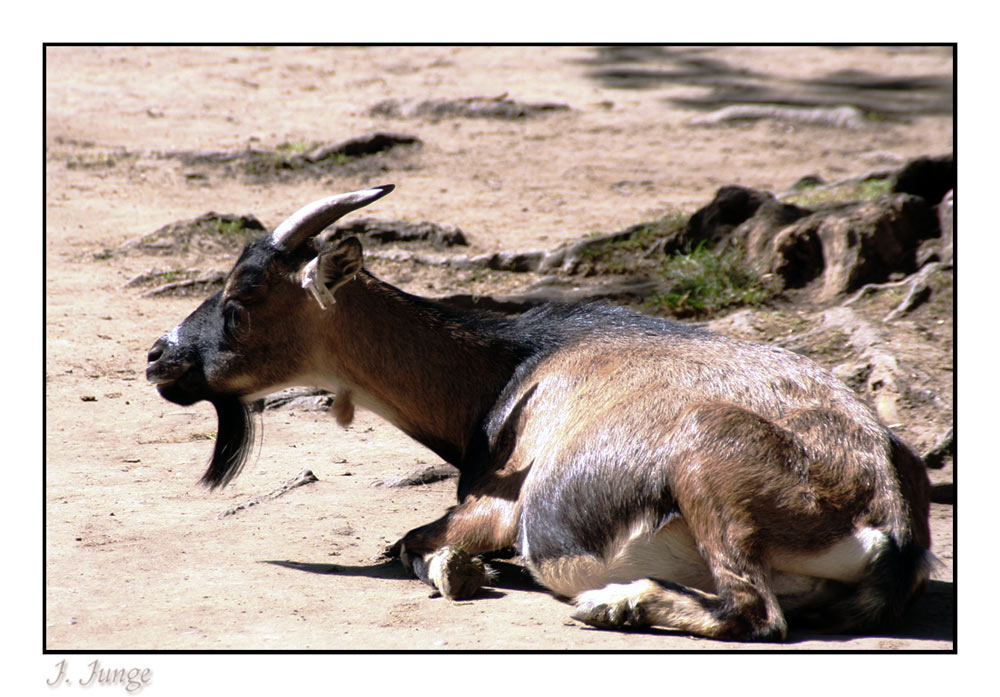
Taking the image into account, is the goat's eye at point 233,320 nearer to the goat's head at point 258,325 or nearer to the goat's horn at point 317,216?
the goat's head at point 258,325

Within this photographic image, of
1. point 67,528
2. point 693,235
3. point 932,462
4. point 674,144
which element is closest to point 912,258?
point 693,235

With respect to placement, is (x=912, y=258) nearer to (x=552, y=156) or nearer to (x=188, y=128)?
(x=552, y=156)

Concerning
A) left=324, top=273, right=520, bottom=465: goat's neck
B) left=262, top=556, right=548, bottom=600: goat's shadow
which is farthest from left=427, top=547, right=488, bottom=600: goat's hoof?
left=324, top=273, right=520, bottom=465: goat's neck

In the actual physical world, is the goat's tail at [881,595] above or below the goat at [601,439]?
below

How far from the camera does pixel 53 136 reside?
49.0 feet

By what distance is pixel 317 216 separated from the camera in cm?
557

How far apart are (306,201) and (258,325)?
24.6 ft

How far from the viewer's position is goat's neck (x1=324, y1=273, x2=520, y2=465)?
18.8ft

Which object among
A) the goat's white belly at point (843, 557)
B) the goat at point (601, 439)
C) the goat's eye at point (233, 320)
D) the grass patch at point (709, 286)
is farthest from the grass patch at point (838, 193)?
the goat's white belly at point (843, 557)

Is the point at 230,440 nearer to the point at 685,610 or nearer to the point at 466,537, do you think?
the point at 466,537

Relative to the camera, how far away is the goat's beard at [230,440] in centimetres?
595

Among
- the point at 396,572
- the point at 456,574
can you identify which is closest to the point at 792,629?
the point at 456,574

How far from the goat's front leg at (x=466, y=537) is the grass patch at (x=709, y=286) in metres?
4.33

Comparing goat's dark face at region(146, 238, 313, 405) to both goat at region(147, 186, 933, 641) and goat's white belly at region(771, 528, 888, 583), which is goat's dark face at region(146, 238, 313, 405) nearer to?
goat at region(147, 186, 933, 641)
